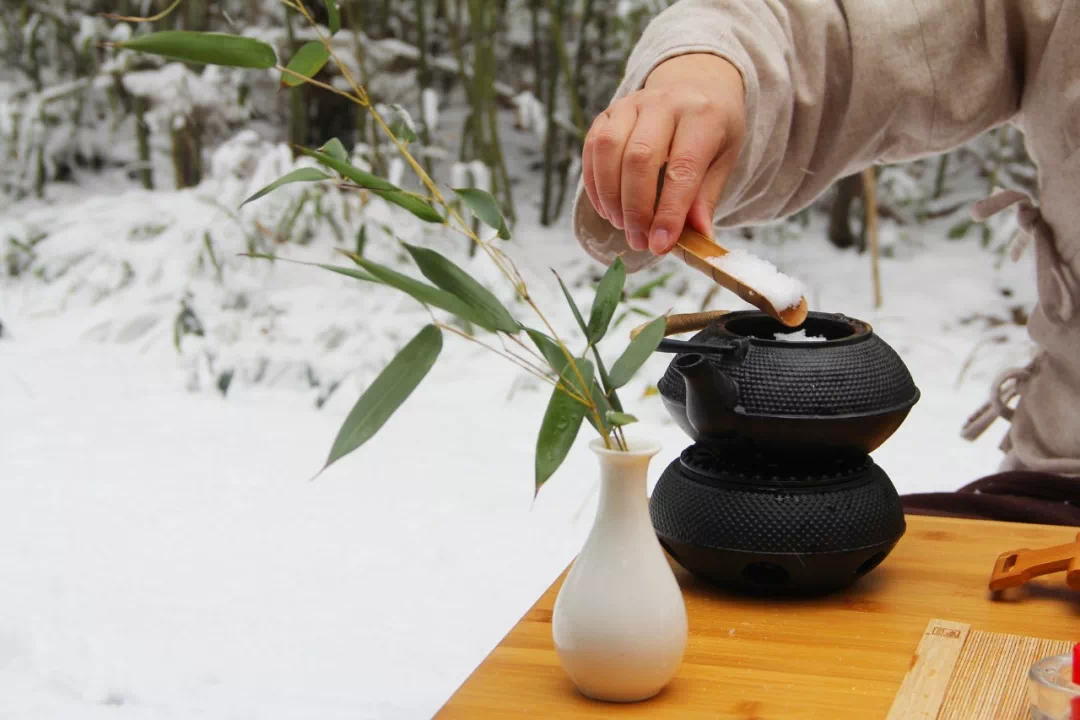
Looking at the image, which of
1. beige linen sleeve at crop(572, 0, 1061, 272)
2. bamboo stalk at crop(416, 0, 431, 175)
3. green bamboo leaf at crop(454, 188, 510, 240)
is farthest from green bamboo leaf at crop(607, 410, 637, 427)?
bamboo stalk at crop(416, 0, 431, 175)

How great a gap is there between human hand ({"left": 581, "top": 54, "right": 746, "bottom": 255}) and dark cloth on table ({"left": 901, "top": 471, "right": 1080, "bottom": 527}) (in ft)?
1.10

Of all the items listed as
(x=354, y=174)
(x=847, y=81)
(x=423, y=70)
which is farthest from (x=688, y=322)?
(x=423, y=70)

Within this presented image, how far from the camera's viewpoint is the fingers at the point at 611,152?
835 mm

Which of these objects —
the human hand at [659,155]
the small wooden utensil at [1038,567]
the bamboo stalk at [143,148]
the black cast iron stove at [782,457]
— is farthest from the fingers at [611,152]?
the bamboo stalk at [143,148]

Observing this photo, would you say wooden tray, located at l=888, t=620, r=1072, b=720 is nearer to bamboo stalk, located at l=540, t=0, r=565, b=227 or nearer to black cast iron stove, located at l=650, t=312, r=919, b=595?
black cast iron stove, located at l=650, t=312, r=919, b=595

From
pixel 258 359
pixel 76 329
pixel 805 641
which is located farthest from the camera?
pixel 76 329

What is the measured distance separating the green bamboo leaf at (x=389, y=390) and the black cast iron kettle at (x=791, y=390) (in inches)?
7.6

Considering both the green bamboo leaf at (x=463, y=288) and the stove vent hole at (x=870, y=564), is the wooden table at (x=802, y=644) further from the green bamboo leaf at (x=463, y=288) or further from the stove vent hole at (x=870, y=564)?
the green bamboo leaf at (x=463, y=288)

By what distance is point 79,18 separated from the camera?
3.89 m

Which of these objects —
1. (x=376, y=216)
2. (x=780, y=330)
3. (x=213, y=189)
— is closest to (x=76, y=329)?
(x=213, y=189)

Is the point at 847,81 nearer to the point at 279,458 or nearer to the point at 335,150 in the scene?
the point at 335,150

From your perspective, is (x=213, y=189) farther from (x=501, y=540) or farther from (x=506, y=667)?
(x=506, y=667)

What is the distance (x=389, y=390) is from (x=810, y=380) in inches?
11.6

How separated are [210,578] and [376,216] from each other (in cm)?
151
